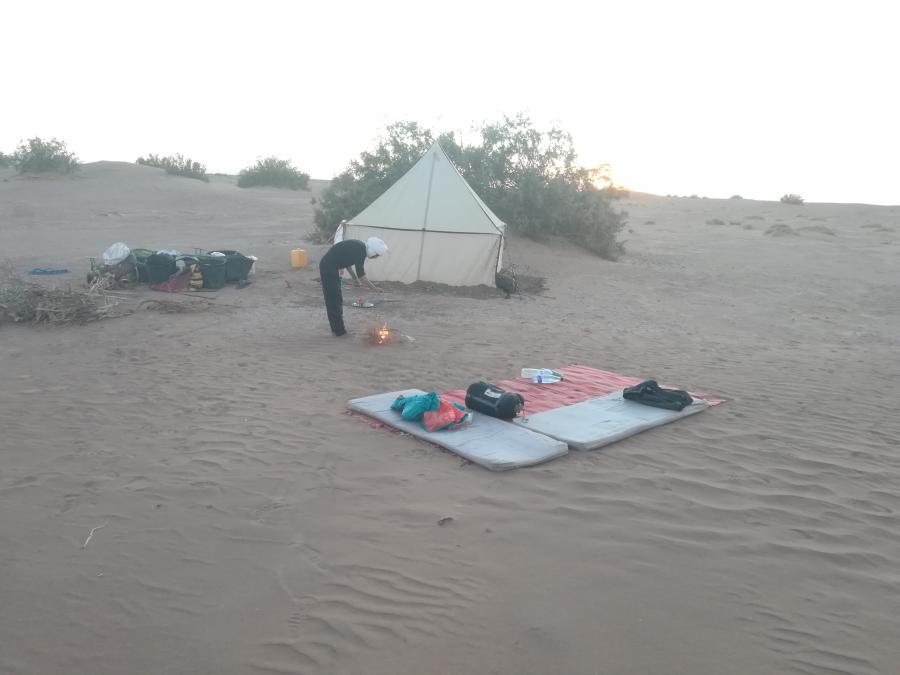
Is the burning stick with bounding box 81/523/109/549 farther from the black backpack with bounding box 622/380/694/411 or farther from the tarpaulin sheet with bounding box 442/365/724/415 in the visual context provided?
the black backpack with bounding box 622/380/694/411

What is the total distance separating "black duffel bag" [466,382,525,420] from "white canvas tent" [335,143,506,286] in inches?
276

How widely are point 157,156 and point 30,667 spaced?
40155 mm

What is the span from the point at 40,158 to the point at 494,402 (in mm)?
32750

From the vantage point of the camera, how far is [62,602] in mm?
2873

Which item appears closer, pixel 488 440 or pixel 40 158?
pixel 488 440

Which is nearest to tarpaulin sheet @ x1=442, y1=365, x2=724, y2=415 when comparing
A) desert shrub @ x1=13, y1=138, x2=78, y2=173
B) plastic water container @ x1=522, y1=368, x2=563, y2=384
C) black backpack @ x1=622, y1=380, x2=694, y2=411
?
plastic water container @ x1=522, y1=368, x2=563, y2=384

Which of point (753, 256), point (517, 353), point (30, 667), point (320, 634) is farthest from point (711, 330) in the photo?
point (753, 256)

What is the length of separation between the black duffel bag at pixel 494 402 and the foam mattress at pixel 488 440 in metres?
0.06

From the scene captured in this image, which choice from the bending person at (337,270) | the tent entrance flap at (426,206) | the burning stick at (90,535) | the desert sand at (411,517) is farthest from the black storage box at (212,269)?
the burning stick at (90,535)

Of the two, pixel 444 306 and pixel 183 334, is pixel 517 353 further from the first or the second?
pixel 183 334

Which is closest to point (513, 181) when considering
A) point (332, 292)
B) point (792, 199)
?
point (332, 292)

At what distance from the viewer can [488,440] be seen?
15.5 feet

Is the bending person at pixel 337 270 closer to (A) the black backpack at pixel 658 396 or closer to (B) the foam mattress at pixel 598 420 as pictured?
(B) the foam mattress at pixel 598 420

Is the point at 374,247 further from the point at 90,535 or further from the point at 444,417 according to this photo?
the point at 90,535
